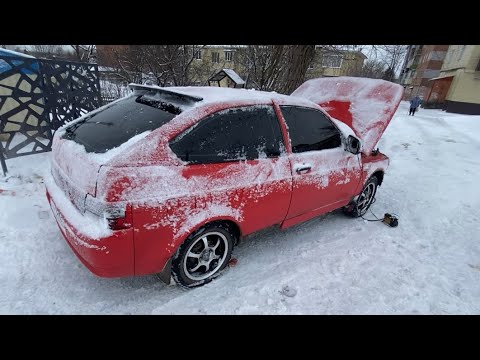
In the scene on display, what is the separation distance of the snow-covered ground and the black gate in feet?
2.63

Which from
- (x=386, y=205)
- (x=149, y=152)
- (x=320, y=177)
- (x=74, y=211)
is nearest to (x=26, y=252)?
(x=74, y=211)

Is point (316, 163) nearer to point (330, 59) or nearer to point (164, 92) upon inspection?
point (164, 92)

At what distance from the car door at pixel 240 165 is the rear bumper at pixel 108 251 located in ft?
2.08

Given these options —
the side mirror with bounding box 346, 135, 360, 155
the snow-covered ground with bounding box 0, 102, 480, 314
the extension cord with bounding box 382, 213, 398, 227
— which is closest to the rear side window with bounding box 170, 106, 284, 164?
the side mirror with bounding box 346, 135, 360, 155

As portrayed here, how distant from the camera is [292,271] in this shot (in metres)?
3.11

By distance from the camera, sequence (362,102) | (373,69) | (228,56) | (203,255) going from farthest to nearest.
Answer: (373,69) < (228,56) < (362,102) < (203,255)

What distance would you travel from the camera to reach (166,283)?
2617mm

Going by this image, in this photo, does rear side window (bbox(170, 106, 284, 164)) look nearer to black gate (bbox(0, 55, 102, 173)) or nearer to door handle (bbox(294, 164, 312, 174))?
door handle (bbox(294, 164, 312, 174))

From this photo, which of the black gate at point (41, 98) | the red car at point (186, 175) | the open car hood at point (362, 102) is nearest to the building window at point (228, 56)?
the black gate at point (41, 98)

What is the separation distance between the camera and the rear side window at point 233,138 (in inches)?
94.7

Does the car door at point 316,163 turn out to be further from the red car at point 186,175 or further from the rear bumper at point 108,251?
the rear bumper at point 108,251

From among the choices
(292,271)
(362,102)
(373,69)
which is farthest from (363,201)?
(373,69)

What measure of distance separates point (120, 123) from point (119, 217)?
0.99m
